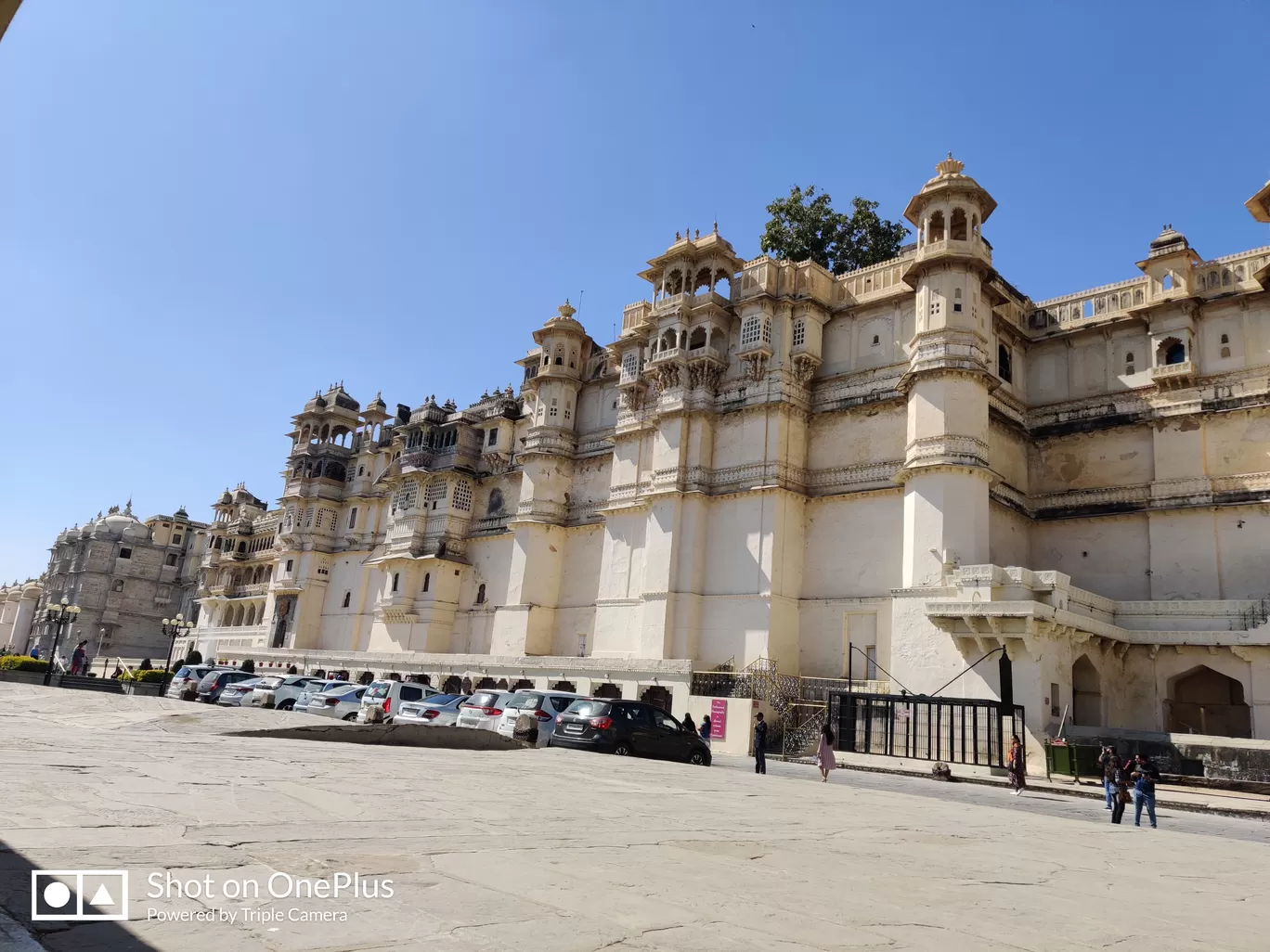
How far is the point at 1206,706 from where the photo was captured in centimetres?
2966

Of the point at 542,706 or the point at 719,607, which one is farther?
Result: the point at 719,607

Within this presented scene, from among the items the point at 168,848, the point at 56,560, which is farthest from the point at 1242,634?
the point at 56,560

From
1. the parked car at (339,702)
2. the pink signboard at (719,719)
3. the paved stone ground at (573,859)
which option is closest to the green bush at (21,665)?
the parked car at (339,702)

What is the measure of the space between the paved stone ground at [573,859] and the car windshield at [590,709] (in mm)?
6349

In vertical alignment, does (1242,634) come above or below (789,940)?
above

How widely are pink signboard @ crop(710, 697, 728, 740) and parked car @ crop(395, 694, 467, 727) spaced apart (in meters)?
9.02

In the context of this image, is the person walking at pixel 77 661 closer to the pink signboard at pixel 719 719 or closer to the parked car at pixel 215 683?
the parked car at pixel 215 683

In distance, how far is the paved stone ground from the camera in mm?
4801

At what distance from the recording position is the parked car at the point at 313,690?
2655 centimetres

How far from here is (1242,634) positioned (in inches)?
1021

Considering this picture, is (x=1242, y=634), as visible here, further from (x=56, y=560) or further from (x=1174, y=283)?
(x=56, y=560)

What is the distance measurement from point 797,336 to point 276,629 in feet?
137

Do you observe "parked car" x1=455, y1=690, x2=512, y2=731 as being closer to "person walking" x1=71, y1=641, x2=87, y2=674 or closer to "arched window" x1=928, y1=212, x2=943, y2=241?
"arched window" x1=928, y1=212, x2=943, y2=241

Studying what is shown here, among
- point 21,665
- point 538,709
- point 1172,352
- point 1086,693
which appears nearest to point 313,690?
point 538,709
